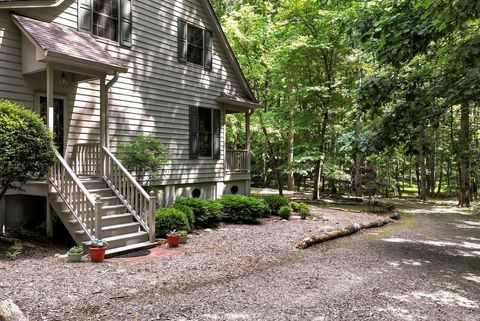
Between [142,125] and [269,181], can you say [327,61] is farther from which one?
[269,181]

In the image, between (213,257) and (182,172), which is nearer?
(213,257)

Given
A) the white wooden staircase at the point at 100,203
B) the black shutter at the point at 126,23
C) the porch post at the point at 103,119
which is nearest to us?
the white wooden staircase at the point at 100,203

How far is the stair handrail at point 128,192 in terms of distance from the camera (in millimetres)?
7672

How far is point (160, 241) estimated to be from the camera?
316 inches

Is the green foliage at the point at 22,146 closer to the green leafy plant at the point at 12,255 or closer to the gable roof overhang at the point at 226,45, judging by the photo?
the green leafy plant at the point at 12,255

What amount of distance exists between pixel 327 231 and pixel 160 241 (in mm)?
4472

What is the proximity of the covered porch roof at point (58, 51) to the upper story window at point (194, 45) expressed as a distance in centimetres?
389

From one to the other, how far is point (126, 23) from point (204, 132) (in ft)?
Answer: 14.3

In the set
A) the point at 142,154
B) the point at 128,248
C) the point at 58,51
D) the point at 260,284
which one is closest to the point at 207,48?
the point at 142,154

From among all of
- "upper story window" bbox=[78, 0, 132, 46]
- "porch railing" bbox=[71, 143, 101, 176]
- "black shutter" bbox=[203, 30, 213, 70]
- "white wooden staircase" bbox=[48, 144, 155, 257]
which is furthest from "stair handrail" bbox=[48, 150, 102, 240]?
"black shutter" bbox=[203, 30, 213, 70]

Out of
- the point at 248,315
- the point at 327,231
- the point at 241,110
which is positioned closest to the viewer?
the point at 248,315

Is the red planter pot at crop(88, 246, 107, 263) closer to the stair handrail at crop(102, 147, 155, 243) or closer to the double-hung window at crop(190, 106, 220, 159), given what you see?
the stair handrail at crop(102, 147, 155, 243)

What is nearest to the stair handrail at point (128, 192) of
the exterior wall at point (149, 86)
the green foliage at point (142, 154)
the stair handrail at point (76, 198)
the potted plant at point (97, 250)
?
the green foliage at point (142, 154)

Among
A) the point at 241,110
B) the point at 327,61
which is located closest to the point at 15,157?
the point at 241,110
